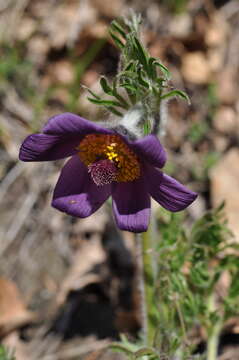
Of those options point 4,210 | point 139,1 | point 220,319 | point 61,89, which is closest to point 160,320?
point 220,319

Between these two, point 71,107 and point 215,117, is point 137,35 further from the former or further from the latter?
point 215,117

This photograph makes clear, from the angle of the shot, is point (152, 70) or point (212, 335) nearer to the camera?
→ point (152, 70)

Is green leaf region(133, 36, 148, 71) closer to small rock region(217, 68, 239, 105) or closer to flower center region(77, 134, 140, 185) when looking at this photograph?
flower center region(77, 134, 140, 185)

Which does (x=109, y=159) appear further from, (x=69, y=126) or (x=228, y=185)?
(x=228, y=185)

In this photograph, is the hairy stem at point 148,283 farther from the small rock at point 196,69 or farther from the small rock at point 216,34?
the small rock at point 216,34

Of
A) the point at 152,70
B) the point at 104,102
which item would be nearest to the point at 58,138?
the point at 104,102

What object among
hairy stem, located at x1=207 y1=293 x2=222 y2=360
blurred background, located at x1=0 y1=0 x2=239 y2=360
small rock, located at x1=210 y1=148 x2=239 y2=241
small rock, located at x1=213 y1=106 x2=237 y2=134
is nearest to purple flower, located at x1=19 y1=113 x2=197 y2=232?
hairy stem, located at x1=207 y1=293 x2=222 y2=360

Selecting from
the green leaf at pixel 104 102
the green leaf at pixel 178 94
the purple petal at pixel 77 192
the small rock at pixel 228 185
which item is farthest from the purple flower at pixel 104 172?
the small rock at pixel 228 185
